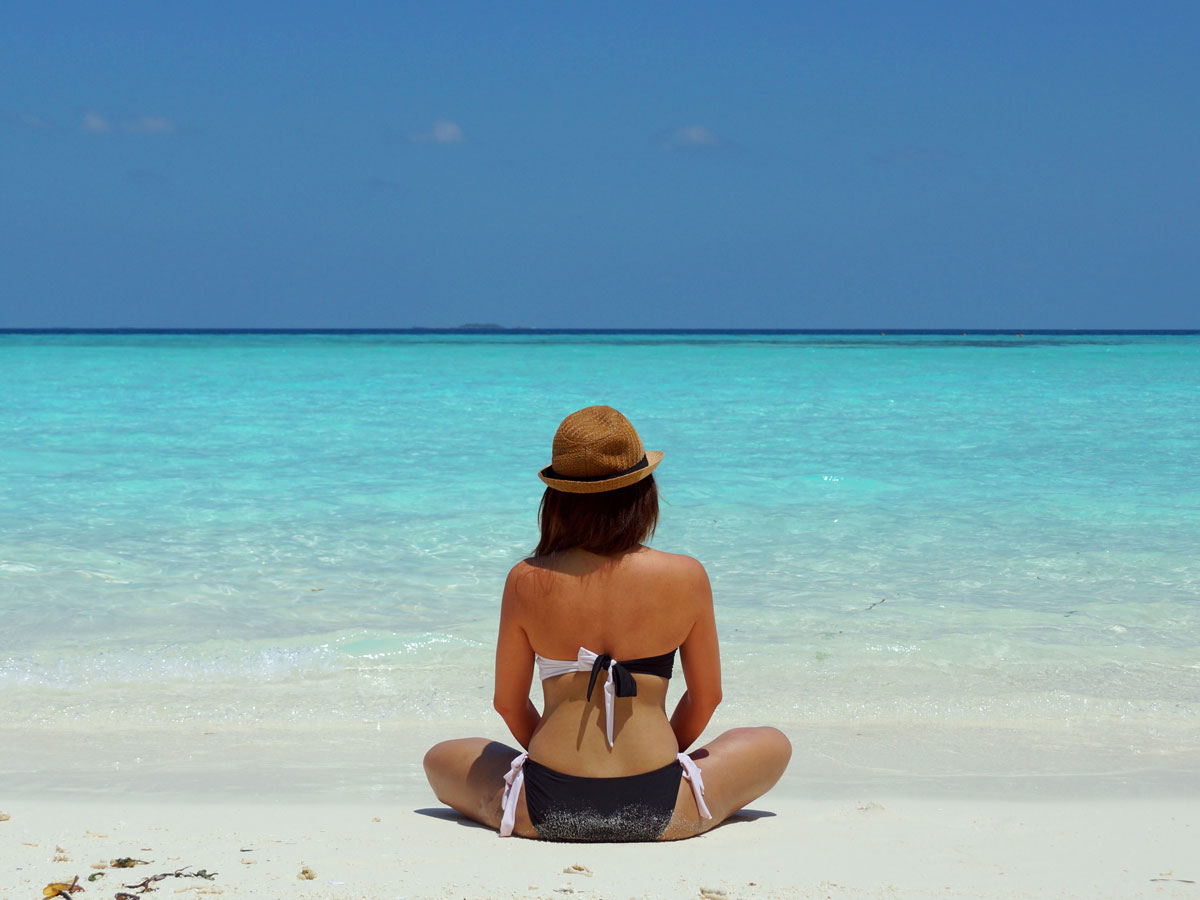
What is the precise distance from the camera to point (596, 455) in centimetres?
252

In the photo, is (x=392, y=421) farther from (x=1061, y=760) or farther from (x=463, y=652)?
(x=1061, y=760)

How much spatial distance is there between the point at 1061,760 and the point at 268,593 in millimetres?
3819

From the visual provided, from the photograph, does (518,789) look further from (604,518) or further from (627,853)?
(604,518)

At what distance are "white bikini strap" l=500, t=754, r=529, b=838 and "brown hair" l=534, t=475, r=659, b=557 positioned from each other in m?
0.57

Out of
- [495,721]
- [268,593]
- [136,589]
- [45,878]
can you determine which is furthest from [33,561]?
[45,878]

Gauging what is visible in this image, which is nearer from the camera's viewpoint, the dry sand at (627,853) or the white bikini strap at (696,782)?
the dry sand at (627,853)

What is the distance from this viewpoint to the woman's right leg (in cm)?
272

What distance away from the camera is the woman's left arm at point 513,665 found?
8.70 feet

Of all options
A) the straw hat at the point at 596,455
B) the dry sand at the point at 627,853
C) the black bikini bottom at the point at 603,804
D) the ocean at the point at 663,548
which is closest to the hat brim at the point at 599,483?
the straw hat at the point at 596,455

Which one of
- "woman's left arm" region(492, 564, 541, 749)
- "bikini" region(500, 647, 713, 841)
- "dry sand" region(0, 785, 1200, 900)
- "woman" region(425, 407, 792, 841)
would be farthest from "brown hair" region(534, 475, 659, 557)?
"dry sand" region(0, 785, 1200, 900)

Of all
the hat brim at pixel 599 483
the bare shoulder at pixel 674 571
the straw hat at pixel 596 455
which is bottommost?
the bare shoulder at pixel 674 571

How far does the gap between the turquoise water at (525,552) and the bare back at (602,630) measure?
1327mm

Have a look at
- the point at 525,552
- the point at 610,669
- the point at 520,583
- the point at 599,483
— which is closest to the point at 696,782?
the point at 610,669

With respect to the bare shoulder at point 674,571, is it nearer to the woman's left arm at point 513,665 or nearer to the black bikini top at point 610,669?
the black bikini top at point 610,669
